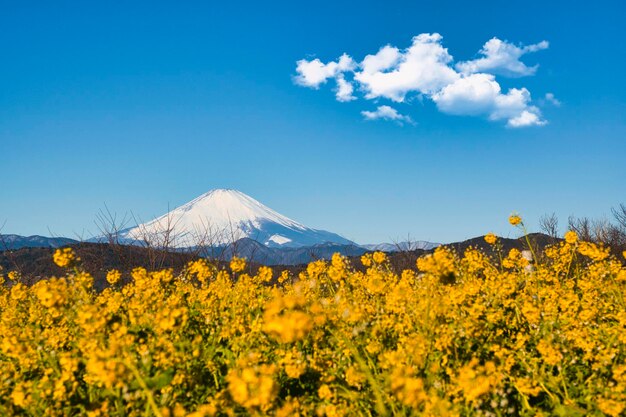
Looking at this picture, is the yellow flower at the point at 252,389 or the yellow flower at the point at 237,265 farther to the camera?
the yellow flower at the point at 237,265

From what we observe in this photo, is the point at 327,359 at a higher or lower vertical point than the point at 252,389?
lower

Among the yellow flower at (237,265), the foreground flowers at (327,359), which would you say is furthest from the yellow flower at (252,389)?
the yellow flower at (237,265)

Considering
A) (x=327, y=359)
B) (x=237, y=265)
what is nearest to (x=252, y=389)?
(x=327, y=359)

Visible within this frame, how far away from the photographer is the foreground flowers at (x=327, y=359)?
139 inches

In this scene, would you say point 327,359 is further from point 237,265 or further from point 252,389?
point 237,265

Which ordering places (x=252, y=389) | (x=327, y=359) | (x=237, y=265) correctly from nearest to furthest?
(x=252, y=389)
(x=327, y=359)
(x=237, y=265)

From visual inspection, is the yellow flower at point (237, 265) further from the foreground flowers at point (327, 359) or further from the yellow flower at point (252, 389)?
the yellow flower at point (252, 389)

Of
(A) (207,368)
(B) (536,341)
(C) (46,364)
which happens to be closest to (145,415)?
(A) (207,368)

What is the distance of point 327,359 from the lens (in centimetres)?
474

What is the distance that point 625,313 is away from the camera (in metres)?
5.40

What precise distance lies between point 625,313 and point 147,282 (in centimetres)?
643

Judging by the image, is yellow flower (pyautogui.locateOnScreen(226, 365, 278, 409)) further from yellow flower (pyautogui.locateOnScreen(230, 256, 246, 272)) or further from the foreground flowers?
yellow flower (pyautogui.locateOnScreen(230, 256, 246, 272))

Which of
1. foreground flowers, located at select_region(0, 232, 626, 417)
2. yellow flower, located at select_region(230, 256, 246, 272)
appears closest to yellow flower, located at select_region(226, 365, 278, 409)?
foreground flowers, located at select_region(0, 232, 626, 417)

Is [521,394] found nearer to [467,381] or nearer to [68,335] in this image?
[467,381]
